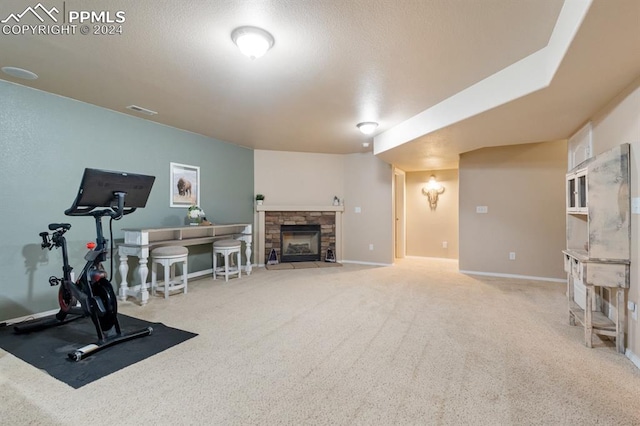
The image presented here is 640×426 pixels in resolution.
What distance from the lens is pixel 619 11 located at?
1548 mm

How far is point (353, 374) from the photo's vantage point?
212 centimetres

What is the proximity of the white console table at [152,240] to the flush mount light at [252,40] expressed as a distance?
260 centimetres

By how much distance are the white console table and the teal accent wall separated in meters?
0.28

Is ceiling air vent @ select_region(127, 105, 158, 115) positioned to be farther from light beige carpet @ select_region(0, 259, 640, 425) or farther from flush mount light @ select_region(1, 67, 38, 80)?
light beige carpet @ select_region(0, 259, 640, 425)

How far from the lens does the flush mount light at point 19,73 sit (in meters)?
2.78

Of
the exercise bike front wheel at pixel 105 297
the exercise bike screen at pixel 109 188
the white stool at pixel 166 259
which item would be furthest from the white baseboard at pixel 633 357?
the white stool at pixel 166 259

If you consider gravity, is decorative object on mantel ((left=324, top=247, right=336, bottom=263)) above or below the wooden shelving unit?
below

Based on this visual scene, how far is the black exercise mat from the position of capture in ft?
7.13

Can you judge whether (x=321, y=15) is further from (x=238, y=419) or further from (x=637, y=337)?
(x=637, y=337)

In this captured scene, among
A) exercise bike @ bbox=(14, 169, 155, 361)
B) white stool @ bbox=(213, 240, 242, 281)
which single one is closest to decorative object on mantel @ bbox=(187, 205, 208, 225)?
white stool @ bbox=(213, 240, 242, 281)

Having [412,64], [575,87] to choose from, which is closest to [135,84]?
[412,64]

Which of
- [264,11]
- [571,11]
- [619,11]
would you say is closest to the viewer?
[619,11]

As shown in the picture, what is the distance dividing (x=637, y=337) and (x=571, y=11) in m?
2.34
